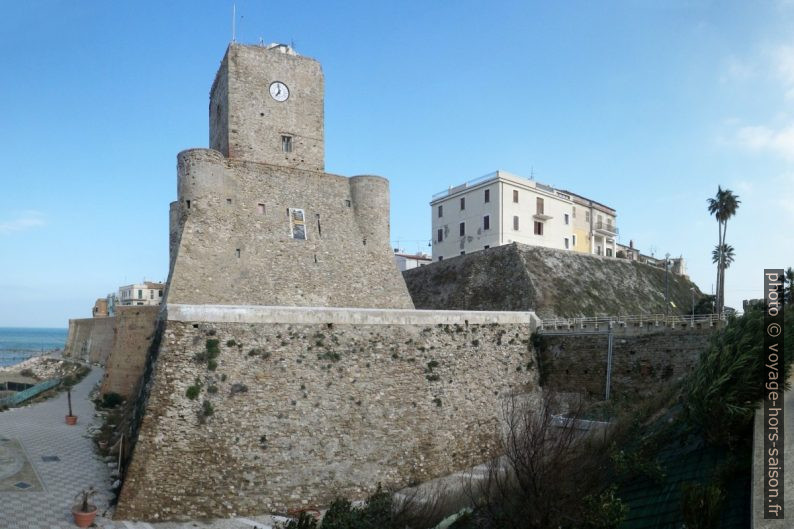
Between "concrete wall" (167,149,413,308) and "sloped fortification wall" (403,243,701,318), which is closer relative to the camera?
"concrete wall" (167,149,413,308)

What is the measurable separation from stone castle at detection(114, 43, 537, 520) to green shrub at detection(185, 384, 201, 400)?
6 centimetres

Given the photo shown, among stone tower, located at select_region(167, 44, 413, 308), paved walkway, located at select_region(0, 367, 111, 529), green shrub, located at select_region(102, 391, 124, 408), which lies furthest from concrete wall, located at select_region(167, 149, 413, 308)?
green shrub, located at select_region(102, 391, 124, 408)

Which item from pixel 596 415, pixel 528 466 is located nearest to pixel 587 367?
pixel 596 415

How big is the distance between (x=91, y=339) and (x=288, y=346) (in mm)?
44981

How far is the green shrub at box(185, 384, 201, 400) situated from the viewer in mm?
15258

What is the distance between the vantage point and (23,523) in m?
13.4

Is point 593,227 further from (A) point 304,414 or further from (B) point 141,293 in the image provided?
(B) point 141,293

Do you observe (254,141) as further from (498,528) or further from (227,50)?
(498,528)

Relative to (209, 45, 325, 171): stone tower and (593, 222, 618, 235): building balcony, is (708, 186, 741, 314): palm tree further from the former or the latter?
(209, 45, 325, 171): stone tower

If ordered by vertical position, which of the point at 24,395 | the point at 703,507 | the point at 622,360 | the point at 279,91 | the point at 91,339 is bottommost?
the point at 24,395

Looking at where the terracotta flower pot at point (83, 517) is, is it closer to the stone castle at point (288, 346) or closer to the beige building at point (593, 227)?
the stone castle at point (288, 346)

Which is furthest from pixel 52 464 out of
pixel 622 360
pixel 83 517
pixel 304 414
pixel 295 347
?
pixel 622 360

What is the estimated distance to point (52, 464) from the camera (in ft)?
61.1

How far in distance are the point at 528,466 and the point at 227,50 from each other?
894 inches
